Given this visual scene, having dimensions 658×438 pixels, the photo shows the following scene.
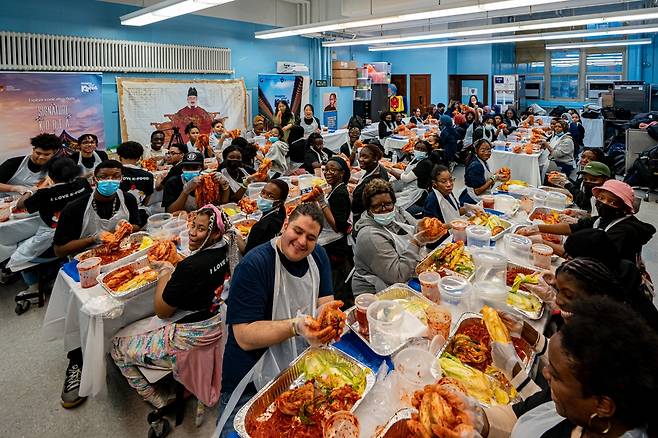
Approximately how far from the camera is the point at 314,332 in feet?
5.23

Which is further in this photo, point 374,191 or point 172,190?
point 172,190

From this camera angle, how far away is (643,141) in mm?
8359

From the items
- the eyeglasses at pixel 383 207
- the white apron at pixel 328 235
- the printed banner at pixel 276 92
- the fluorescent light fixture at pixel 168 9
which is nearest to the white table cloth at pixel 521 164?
the white apron at pixel 328 235

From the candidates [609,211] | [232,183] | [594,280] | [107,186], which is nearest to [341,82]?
[232,183]

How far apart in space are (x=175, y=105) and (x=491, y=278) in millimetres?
8010

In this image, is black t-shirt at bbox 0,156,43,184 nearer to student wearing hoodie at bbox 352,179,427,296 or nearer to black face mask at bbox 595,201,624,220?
student wearing hoodie at bbox 352,179,427,296

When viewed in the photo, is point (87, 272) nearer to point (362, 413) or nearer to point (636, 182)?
point (362, 413)

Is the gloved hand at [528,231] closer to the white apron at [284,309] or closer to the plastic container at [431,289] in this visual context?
the plastic container at [431,289]

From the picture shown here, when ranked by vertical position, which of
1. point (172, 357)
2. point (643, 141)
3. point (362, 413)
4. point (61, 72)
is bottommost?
point (172, 357)

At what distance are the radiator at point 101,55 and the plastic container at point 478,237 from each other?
24.1 ft

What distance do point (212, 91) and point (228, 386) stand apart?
28.0ft

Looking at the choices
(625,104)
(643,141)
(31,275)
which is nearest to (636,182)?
(643,141)

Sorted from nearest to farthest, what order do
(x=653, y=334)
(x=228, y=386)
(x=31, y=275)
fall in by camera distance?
(x=653, y=334) < (x=228, y=386) < (x=31, y=275)

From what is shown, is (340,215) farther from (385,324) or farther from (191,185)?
(385,324)
